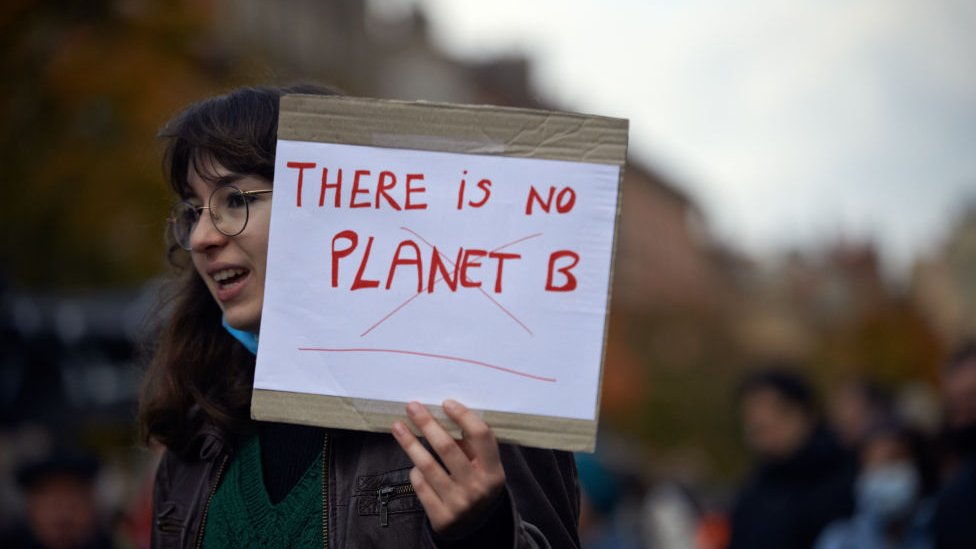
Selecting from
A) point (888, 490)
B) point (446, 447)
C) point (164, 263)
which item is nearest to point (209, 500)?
point (446, 447)

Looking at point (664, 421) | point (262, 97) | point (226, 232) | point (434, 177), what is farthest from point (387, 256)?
point (664, 421)

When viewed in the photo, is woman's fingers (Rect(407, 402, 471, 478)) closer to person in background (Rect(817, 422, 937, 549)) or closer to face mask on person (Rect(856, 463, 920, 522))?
A: person in background (Rect(817, 422, 937, 549))

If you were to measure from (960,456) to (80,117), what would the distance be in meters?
12.4

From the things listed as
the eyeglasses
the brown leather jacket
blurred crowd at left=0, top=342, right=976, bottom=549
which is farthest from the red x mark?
blurred crowd at left=0, top=342, right=976, bottom=549

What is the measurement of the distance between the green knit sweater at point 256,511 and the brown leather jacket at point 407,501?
1.6 inches

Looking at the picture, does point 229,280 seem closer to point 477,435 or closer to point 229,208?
point 229,208

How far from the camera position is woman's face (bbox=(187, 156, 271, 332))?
228cm

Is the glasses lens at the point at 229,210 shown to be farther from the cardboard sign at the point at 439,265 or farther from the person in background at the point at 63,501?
the person in background at the point at 63,501

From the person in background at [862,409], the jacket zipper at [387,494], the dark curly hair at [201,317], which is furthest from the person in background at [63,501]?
the person in background at [862,409]

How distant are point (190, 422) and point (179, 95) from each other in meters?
13.3

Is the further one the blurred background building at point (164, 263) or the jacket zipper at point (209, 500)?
the blurred background building at point (164, 263)

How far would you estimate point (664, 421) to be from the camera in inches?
1633

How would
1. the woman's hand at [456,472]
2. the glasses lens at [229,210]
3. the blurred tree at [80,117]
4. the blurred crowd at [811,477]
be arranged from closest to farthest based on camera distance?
1. the woman's hand at [456,472]
2. the glasses lens at [229,210]
3. the blurred crowd at [811,477]
4. the blurred tree at [80,117]

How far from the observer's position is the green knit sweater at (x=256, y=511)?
7.30 ft
